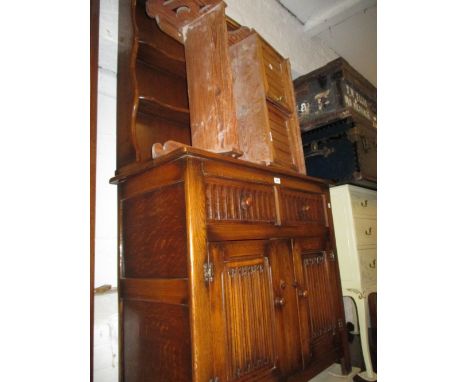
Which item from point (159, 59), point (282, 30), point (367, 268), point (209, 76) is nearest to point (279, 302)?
point (367, 268)

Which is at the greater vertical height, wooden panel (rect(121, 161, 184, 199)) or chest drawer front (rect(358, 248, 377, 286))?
wooden panel (rect(121, 161, 184, 199))

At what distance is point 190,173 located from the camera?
1.11m

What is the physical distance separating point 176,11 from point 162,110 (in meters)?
0.54

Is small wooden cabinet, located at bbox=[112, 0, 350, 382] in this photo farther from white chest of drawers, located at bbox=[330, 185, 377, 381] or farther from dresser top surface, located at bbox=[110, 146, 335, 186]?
white chest of drawers, located at bbox=[330, 185, 377, 381]

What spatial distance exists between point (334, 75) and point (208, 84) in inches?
55.1

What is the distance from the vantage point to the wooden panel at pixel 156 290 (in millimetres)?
1066

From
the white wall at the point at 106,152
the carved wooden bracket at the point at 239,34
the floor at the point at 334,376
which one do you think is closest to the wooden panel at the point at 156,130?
the white wall at the point at 106,152

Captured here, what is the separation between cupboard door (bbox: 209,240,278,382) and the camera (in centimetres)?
107

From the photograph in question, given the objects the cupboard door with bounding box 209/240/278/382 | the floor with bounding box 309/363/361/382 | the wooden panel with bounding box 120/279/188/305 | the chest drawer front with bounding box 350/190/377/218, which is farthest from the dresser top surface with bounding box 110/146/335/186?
the floor with bounding box 309/363/361/382

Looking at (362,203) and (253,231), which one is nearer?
(253,231)

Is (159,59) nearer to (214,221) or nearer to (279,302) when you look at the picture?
(214,221)

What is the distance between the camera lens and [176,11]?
160 centimetres
